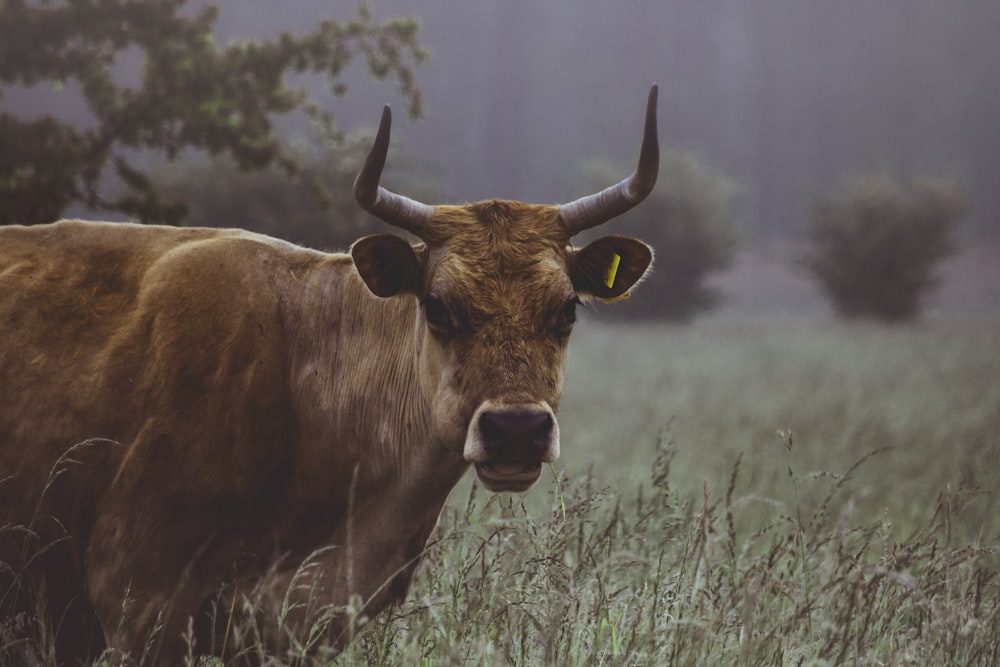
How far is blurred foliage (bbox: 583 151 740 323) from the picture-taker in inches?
1758

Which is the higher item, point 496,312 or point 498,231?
point 498,231

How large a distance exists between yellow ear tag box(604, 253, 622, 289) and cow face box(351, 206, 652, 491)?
0.01 m

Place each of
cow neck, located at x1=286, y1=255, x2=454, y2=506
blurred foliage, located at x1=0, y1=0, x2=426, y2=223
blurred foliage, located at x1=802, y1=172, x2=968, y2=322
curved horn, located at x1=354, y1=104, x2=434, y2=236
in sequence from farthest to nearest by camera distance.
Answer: blurred foliage, located at x1=802, y1=172, x2=968, y2=322
blurred foliage, located at x1=0, y1=0, x2=426, y2=223
cow neck, located at x1=286, y1=255, x2=454, y2=506
curved horn, located at x1=354, y1=104, x2=434, y2=236

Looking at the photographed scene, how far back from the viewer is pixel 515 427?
339 cm

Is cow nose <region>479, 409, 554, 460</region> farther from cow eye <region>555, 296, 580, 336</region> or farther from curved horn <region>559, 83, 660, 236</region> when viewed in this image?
curved horn <region>559, 83, 660, 236</region>

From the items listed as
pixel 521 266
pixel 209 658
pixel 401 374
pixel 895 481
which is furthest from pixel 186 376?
pixel 895 481

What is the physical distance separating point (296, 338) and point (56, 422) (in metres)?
1.05

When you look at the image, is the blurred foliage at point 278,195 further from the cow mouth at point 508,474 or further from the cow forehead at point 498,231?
the cow mouth at point 508,474

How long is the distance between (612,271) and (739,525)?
4133 mm

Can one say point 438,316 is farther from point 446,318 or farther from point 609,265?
point 609,265

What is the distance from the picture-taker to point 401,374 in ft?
13.6

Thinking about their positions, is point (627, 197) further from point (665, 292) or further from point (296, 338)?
point (665, 292)

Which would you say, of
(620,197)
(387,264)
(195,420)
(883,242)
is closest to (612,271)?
(620,197)

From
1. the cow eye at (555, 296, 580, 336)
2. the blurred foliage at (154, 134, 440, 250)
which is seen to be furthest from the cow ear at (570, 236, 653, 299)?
the blurred foliage at (154, 134, 440, 250)
